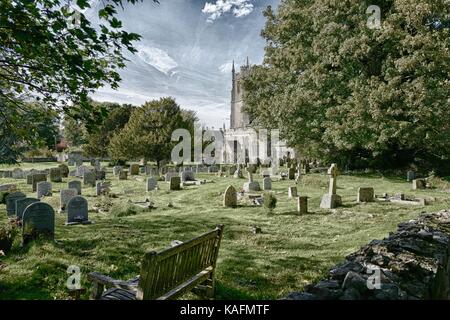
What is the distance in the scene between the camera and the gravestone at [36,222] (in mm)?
7336

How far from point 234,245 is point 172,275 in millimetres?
4099

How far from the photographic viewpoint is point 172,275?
12.8ft

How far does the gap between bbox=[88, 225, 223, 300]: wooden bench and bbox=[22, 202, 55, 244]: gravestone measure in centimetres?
381

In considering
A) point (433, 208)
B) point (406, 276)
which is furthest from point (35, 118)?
point (433, 208)

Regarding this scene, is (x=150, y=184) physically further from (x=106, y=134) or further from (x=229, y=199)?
(x=106, y=134)

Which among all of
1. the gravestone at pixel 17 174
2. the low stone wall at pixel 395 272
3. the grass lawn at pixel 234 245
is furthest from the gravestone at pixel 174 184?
the gravestone at pixel 17 174

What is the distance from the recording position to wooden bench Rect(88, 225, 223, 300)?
134 inches

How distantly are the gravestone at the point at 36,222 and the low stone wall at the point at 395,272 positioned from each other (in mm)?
6360

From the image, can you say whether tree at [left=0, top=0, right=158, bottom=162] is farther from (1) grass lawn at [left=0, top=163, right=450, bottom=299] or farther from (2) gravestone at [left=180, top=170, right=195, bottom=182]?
(2) gravestone at [left=180, top=170, right=195, bottom=182]

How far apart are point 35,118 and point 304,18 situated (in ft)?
75.5

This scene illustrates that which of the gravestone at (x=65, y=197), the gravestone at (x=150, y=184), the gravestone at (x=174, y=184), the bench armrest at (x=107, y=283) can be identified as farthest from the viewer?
the gravestone at (x=174, y=184)

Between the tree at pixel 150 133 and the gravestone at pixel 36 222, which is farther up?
the tree at pixel 150 133

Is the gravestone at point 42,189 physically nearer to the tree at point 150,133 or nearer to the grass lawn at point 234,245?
the grass lawn at point 234,245

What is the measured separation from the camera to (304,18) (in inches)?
1000
